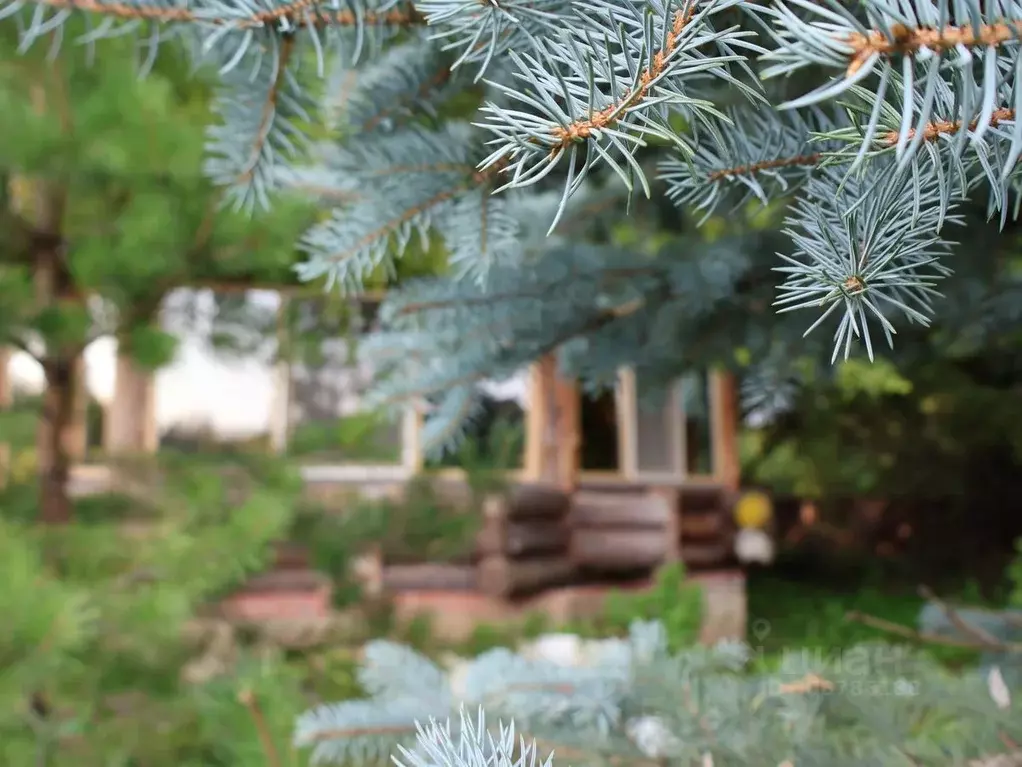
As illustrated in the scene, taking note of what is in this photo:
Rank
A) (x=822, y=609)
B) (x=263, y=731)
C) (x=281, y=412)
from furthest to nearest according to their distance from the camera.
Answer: (x=281, y=412) < (x=822, y=609) < (x=263, y=731)

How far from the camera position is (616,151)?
0.55 m

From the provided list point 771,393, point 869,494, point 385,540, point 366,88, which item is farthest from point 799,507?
point 366,88

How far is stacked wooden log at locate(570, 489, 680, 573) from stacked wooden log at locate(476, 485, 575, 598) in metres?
0.08

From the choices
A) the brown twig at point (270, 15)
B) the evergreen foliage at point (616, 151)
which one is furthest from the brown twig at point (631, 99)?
the brown twig at point (270, 15)

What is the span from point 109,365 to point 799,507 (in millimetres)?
2667

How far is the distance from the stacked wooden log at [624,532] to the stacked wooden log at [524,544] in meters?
0.08

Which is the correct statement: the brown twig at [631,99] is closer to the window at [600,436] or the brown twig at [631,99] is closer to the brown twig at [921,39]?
the brown twig at [921,39]

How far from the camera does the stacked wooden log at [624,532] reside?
2879 millimetres

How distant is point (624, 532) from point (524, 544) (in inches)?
19.1

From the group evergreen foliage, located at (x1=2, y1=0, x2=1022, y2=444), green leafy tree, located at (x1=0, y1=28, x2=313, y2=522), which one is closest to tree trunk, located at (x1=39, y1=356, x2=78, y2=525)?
green leafy tree, located at (x1=0, y1=28, x2=313, y2=522)

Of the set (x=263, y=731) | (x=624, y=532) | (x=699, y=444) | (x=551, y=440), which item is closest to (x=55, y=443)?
(x=263, y=731)

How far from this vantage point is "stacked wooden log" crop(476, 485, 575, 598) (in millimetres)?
2559

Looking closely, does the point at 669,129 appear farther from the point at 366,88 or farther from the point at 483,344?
the point at 483,344

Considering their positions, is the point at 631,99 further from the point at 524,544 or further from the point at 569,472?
the point at 569,472
